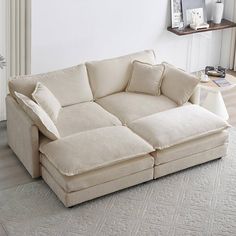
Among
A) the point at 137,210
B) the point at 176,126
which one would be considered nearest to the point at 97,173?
the point at 137,210

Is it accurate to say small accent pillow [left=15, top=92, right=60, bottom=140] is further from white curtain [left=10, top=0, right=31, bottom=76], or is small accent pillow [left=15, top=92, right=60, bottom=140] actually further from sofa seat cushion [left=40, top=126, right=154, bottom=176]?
white curtain [left=10, top=0, right=31, bottom=76]

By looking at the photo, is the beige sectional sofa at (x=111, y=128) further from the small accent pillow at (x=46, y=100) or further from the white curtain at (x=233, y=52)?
the white curtain at (x=233, y=52)

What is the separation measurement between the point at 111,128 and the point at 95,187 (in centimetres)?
60

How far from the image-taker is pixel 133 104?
5562 millimetres

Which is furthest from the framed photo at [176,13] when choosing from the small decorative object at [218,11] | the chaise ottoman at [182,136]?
the chaise ottoman at [182,136]

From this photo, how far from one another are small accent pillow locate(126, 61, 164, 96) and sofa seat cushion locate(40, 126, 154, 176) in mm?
860

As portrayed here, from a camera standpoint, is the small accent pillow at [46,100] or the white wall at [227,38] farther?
the white wall at [227,38]

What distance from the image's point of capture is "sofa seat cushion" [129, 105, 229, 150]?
16.4 ft

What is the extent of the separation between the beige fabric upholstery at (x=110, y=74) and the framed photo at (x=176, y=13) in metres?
1.21

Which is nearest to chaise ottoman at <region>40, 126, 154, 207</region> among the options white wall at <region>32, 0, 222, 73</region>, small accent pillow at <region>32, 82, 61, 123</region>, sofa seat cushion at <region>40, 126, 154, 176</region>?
sofa seat cushion at <region>40, 126, 154, 176</region>

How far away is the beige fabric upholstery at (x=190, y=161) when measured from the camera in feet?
16.6

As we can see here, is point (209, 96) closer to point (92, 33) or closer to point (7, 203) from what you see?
point (92, 33)

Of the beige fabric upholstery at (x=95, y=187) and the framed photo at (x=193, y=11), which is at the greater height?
Answer: the framed photo at (x=193, y=11)

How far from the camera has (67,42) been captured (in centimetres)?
623
